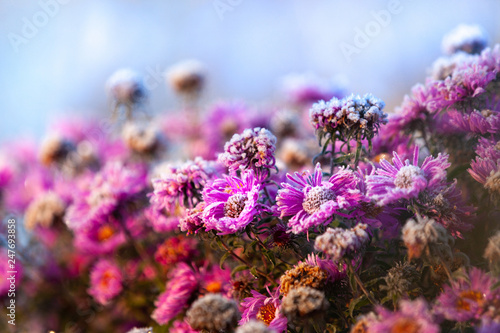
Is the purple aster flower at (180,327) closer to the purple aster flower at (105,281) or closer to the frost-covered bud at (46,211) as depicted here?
the purple aster flower at (105,281)

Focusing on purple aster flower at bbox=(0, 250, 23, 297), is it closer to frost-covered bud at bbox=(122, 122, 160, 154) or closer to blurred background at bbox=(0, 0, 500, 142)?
frost-covered bud at bbox=(122, 122, 160, 154)

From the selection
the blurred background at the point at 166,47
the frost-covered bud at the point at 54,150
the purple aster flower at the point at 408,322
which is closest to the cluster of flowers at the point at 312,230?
the purple aster flower at the point at 408,322

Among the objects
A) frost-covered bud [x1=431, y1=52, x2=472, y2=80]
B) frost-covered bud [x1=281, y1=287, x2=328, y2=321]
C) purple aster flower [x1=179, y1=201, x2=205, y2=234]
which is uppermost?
frost-covered bud [x1=431, y1=52, x2=472, y2=80]

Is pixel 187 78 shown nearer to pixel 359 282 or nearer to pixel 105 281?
pixel 105 281

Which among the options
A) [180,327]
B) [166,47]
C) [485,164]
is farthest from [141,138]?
[166,47]

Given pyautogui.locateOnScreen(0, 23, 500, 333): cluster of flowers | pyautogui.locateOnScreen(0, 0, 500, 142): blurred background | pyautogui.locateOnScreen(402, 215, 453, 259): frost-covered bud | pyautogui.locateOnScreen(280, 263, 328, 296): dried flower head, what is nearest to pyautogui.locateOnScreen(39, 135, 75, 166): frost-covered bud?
pyautogui.locateOnScreen(0, 23, 500, 333): cluster of flowers

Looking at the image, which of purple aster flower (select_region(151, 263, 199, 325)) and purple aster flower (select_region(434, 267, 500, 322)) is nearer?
purple aster flower (select_region(434, 267, 500, 322))
